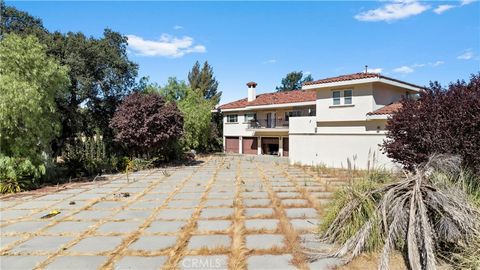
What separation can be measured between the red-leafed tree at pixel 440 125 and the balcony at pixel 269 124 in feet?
58.1

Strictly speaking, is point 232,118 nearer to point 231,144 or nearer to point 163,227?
point 231,144

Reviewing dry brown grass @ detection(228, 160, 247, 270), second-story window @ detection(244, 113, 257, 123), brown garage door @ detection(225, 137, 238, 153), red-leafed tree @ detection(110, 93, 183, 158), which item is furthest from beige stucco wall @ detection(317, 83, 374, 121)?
brown garage door @ detection(225, 137, 238, 153)

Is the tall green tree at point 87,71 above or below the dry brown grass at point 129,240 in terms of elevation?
above

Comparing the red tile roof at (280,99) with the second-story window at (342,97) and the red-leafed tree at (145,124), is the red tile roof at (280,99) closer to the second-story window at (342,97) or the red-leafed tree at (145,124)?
the second-story window at (342,97)

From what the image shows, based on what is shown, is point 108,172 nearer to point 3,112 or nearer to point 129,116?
point 129,116

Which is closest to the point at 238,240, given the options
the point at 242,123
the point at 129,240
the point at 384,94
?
the point at 129,240

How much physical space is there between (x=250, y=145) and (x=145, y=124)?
51.3 ft

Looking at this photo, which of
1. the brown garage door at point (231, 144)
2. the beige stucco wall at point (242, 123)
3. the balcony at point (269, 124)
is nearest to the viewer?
the balcony at point (269, 124)

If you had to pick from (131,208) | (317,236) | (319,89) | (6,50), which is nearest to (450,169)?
(317,236)

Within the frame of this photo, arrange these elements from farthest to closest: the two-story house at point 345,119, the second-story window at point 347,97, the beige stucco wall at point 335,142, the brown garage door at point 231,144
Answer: the brown garage door at point 231,144 → the second-story window at point 347,97 → the two-story house at point 345,119 → the beige stucco wall at point 335,142

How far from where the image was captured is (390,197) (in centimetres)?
511

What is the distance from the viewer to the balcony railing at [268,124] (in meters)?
27.7
